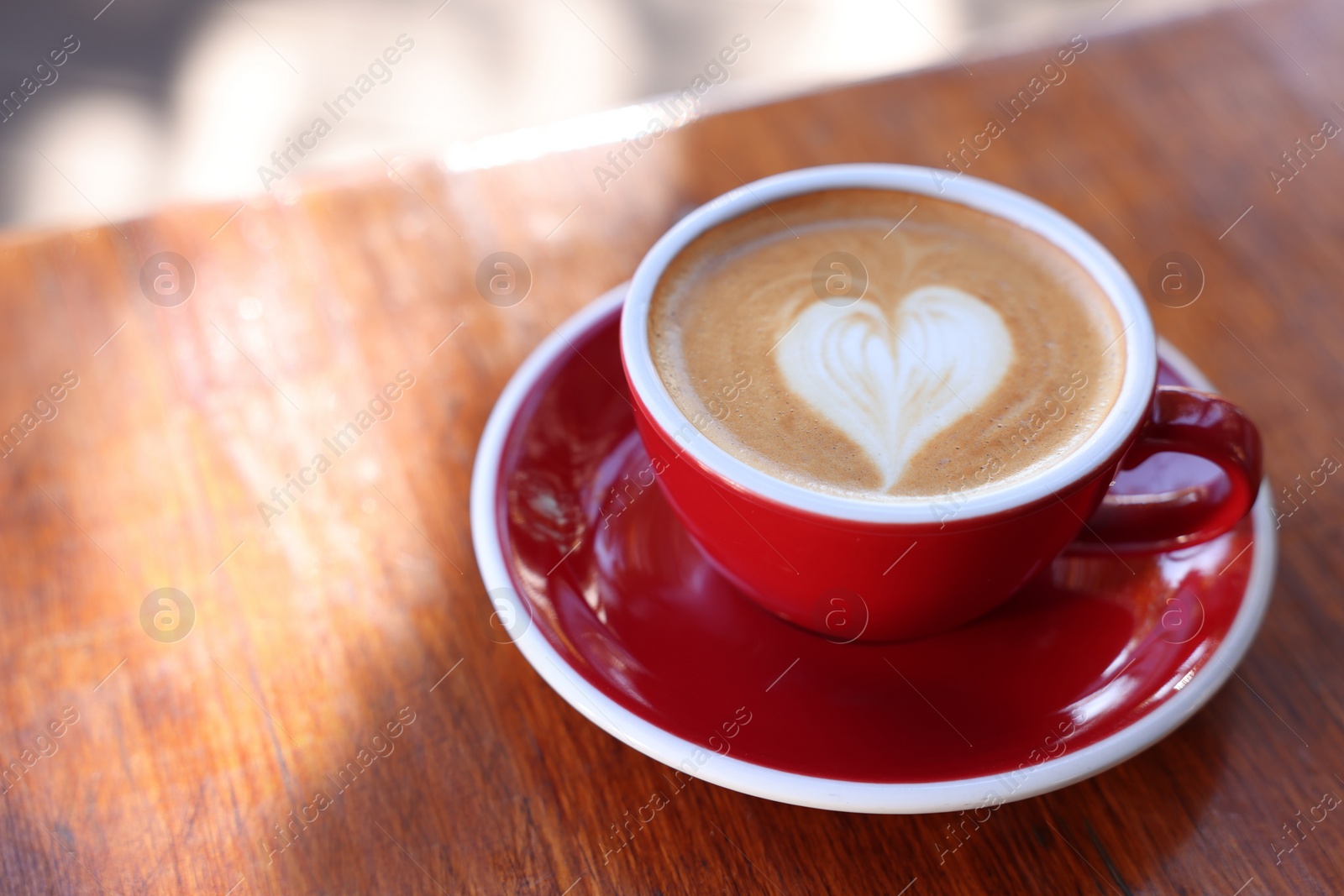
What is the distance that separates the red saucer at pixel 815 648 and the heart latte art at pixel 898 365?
0.15 meters

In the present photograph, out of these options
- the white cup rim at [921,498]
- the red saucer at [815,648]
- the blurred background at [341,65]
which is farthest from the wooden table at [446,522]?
the blurred background at [341,65]

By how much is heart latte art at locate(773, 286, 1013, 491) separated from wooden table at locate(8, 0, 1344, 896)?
266mm

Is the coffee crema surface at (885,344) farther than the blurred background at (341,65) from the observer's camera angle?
No

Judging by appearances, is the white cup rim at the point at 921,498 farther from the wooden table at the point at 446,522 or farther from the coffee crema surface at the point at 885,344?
the wooden table at the point at 446,522

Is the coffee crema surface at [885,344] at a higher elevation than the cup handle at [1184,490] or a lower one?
higher

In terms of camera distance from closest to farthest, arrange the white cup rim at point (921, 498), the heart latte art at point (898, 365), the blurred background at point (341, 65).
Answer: the white cup rim at point (921, 498), the heart latte art at point (898, 365), the blurred background at point (341, 65)

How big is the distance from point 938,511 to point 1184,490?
0.88 ft

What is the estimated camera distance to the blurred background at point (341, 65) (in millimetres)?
2432

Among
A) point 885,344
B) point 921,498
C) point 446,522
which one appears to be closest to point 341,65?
point 446,522

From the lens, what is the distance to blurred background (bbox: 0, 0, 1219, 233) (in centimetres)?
243

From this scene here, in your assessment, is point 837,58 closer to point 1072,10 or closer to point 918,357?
point 1072,10

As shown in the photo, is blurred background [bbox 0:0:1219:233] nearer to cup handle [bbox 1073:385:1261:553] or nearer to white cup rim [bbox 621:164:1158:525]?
white cup rim [bbox 621:164:1158:525]

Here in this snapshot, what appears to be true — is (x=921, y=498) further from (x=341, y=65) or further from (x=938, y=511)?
(x=341, y=65)

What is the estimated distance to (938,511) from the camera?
0.66 m
